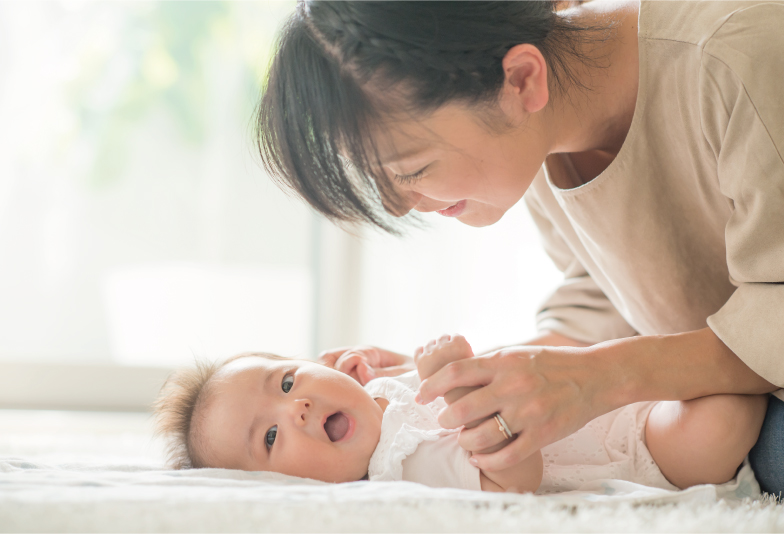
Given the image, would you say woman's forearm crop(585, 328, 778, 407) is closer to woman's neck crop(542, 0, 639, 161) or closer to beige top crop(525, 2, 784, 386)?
beige top crop(525, 2, 784, 386)

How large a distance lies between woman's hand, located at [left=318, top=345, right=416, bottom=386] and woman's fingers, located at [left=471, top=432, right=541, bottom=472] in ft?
1.25

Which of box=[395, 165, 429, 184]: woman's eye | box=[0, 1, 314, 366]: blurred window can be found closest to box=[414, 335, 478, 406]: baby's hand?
box=[395, 165, 429, 184]: woman's eye

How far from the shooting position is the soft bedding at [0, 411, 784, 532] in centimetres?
58

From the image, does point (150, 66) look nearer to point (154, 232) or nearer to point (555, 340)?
point (154, 232)

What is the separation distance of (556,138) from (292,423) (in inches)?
22.3

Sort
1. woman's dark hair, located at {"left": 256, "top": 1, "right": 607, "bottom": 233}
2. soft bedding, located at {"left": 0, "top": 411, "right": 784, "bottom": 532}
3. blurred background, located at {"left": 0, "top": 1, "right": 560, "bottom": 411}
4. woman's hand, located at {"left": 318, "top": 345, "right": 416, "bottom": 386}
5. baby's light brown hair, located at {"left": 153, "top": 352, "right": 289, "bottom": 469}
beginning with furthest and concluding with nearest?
blurred background, located at {"left": 0, "top": 1, "right": 560, "bottom": 411} → woman's hand, located at {"left": 318, "top": 345, "right": 416, "bottom": 386} → baby's light brown hair, located at {"left": 153, "top": 352, "right": 289, "bottom": 469} → woman's dark hair, located at {"left": 256, "top": 1, "right": 607, "bottom": 233} → soft bedding, located at {"left": 0, "top": 411, "right": 784, "bottom": 532}

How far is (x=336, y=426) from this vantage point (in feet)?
3.05

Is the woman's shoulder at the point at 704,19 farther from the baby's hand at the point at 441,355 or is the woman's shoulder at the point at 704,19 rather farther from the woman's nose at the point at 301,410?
the woman's nose at the point at 301,410

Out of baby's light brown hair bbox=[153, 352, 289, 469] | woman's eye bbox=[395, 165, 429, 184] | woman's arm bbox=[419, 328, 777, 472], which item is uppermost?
woman's eye bbox=[395, 165, 429, 184]

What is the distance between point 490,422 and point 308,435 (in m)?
0.27

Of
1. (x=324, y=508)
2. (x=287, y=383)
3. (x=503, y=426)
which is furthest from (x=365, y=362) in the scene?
(x=324, y=508)

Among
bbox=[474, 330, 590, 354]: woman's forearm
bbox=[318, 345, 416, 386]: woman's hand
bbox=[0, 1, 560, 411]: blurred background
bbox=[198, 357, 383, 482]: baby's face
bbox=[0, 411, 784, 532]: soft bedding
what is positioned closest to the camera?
bbox=[0, 411, 784, 532]: soft bedding

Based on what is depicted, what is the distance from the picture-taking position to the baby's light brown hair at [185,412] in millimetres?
981

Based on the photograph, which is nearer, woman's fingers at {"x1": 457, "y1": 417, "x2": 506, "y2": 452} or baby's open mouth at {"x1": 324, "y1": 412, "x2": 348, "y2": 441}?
woman's fingers at {"x1": 457, "y1": 417, "x2": 506, "y2": 452}
